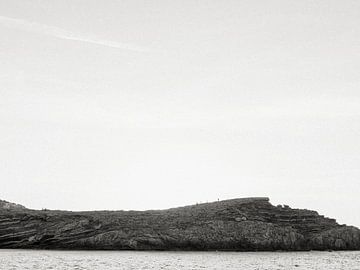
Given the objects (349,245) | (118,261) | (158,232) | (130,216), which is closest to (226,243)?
(158,232)

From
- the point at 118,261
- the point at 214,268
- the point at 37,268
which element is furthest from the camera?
the point at 118,261

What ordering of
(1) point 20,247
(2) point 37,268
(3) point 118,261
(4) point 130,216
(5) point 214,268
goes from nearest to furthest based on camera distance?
(2) point 37,268, (5) point 214,268, (3) point 118,261, (1) point 20,247, (4) point 130,216

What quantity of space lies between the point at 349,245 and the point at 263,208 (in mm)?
21022

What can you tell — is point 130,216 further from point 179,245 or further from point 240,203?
point 240,203

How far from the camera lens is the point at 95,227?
100750 mm

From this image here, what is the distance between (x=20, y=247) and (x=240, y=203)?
50.7 meters

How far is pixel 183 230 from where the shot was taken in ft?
335

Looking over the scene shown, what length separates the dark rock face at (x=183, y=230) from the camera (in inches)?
3912

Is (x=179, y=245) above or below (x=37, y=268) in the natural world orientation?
above

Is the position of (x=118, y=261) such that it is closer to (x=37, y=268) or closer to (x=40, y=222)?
(x=37, y=268)

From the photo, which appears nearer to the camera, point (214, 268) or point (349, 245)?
point (214, 268)

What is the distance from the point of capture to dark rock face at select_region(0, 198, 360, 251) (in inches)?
3912

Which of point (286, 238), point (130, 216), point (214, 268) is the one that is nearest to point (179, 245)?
point (130, 216)

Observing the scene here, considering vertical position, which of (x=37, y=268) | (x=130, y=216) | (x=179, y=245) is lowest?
(x=37, y=268)
